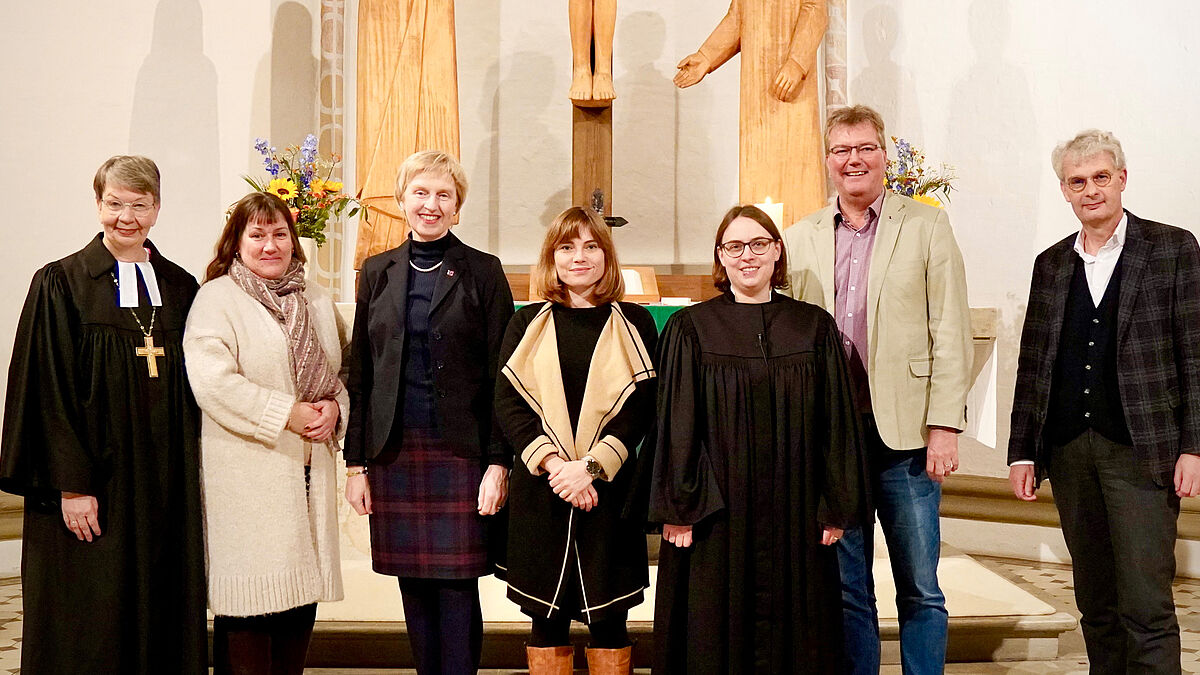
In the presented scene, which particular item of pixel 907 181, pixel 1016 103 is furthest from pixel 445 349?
pixel 1016 103

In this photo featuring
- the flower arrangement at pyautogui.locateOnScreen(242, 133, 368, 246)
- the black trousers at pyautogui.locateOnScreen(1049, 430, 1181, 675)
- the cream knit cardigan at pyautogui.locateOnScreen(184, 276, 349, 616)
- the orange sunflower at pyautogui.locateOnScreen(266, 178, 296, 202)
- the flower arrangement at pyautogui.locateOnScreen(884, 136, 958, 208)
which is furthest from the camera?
the flower arrangement at pyautogui.locateOnScreen(884, 136, 958, 208)

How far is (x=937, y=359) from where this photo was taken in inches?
107

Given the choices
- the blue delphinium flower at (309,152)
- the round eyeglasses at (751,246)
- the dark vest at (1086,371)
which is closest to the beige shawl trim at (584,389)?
the round eyeglasses at (751,246)

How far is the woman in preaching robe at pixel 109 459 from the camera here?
2574 mm

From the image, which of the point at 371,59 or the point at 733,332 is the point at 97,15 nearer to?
the point at 371,59

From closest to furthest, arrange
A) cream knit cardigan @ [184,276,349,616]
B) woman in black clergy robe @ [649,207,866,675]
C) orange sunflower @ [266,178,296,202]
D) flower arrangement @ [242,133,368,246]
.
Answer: woman in black clergy robe @ [649,207,866,675] → cream knit cardigan @ [184,276,349,616] → orange sunflower @ [266,178,296,202] → flower arrangement @ [242,133,368,246]

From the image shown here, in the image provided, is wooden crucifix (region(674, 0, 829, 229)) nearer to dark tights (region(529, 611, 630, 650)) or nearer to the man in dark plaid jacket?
the man in dark plaid jacket

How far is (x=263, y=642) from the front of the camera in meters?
2.70

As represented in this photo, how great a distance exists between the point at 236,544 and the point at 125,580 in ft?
0.96

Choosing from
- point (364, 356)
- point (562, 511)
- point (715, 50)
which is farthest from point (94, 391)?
point (715, 50)

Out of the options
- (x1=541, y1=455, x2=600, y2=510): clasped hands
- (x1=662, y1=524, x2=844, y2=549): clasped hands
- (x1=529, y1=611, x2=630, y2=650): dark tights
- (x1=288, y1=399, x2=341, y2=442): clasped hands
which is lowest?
(x1=529, y1=611, x2=630, y2=650): dark tights

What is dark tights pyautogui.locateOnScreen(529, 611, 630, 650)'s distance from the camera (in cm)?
261

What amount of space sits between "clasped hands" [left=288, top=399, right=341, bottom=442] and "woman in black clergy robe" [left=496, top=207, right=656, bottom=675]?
0.46 meters

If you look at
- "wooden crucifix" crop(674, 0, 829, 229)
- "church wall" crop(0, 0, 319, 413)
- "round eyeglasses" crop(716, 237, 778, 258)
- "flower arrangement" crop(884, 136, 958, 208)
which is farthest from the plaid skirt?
"church wall" crop(0, 0, 319, 413)
